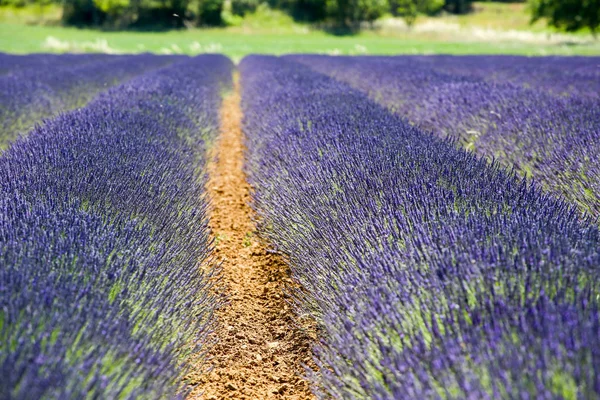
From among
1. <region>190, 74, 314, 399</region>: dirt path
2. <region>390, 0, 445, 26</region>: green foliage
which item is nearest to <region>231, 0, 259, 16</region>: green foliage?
<region>390, 0, 445, 26</region>: green foliage

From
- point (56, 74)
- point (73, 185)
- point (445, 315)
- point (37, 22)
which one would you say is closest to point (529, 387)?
point (445, 315)

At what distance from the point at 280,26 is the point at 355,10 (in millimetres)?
5744

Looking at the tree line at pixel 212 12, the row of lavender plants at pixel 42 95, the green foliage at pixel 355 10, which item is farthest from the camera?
the green foliage at pixel 355 10

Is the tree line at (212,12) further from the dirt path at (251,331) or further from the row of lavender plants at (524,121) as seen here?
the dirt path at (251,331)

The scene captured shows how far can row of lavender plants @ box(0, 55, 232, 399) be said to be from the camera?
48.3 inches

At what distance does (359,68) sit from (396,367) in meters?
9.96

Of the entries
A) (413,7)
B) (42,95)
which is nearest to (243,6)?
(413,7)

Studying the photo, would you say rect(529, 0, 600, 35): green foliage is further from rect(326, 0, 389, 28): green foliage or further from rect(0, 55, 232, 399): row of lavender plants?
rect(0, 55, 232, 399): row of lavender plants

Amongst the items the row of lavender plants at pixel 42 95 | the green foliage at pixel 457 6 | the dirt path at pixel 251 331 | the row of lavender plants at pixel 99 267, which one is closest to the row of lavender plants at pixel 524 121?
the dirt path at pixel 251 331

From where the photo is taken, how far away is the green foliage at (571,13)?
28.8 metres

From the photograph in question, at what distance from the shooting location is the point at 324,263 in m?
2.13

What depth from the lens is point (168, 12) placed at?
35062 mm

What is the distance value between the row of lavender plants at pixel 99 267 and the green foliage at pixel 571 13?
32.8 m

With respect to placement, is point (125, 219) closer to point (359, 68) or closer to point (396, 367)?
point (396, 367)
